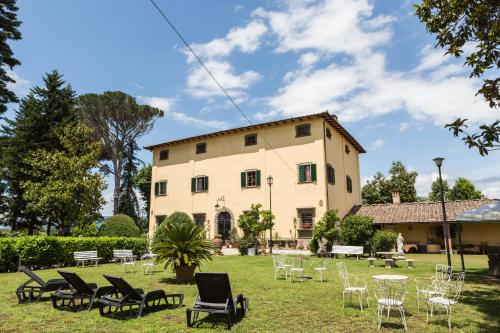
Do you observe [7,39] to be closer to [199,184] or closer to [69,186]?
[69,186]

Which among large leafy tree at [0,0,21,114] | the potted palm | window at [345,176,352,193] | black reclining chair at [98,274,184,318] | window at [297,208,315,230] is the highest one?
large leafy tree at [0,0,21,114]

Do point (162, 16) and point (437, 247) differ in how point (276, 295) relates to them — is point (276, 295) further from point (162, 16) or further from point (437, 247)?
point (437, 247)

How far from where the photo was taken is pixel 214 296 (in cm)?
568

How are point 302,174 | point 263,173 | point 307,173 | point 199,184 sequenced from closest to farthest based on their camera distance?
point 307,173 < point 302,174 < point 263,173 < point 199,184

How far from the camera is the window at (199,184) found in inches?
1017

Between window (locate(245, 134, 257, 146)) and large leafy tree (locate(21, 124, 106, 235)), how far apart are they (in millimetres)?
9846

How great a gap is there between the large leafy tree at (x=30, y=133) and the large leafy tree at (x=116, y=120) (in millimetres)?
2661

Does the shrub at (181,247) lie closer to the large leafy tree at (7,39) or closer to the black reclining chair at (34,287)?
the black reclining chair at (34,287)

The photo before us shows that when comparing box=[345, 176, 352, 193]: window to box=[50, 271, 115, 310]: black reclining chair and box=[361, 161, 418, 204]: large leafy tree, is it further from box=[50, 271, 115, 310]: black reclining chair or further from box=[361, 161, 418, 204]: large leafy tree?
box=[50, 271, 115, 310]: black reclining chair

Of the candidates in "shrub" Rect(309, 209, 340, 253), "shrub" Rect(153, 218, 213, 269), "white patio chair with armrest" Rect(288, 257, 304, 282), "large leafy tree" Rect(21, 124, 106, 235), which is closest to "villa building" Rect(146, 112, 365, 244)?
"shrub" Rect(309, 209, 340, 253)

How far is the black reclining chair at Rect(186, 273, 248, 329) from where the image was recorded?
546 cm

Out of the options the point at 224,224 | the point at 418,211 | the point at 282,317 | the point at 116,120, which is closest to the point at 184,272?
the point at 282,317

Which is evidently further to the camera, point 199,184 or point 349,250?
point 199,184

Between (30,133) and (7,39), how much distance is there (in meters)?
9.65
